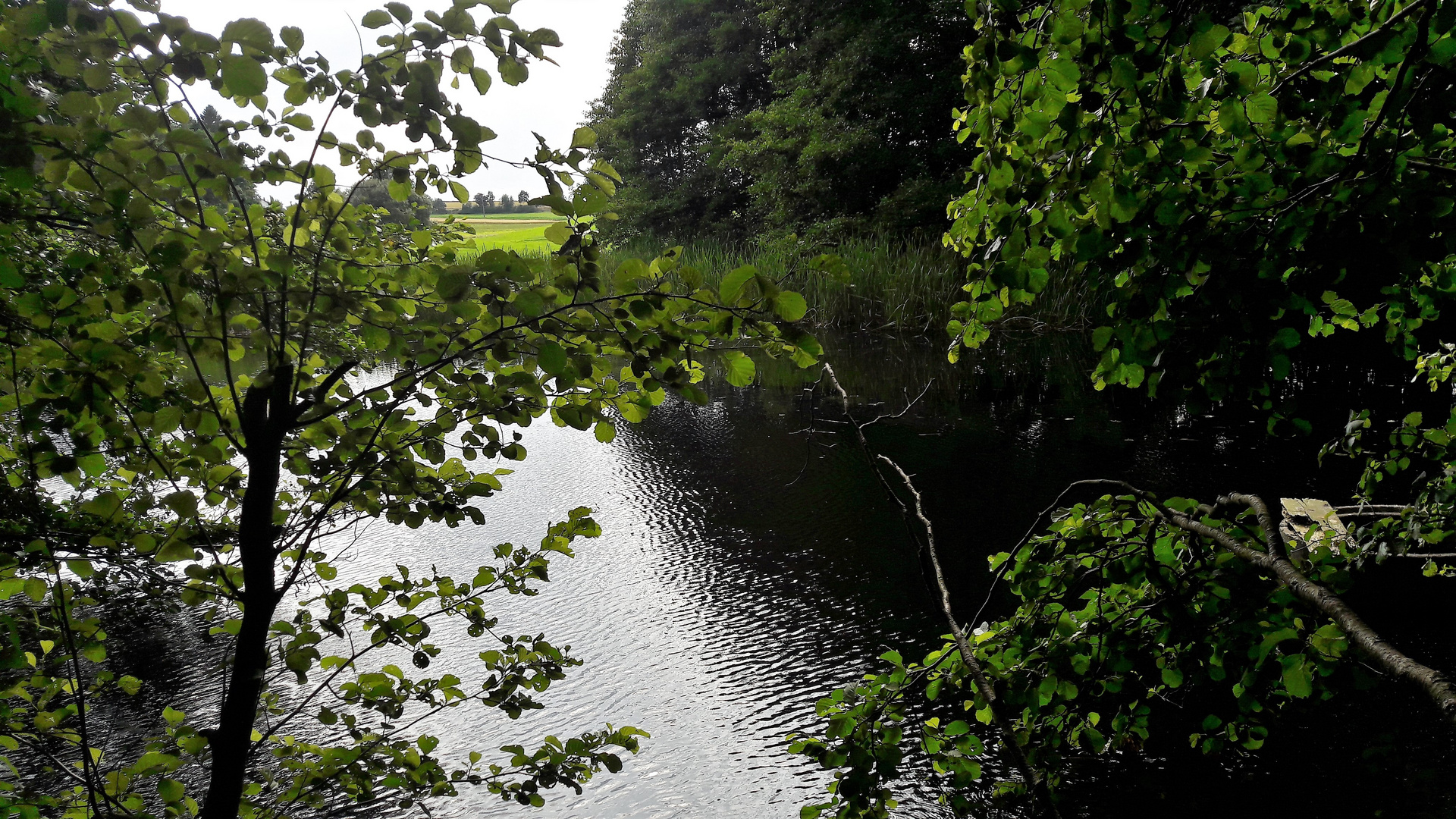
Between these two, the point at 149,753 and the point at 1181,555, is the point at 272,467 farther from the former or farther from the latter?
the point at 1181,555

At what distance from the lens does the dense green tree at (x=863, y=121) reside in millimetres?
18422

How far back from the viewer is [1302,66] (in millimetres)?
1319

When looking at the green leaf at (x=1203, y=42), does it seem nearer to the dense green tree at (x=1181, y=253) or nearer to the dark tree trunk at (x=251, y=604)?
the dense green tree at (x=1181, y=253)

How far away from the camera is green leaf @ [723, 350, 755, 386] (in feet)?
3.90

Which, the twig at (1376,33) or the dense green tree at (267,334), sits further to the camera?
the twig at (1376,33)

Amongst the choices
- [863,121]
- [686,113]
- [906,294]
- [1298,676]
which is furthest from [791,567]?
[686,113]

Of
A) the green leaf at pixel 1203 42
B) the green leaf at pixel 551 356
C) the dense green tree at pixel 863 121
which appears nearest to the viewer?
the green leaf at pixel 551 356

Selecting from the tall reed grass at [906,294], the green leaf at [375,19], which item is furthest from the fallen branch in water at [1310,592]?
the tall reed grass at [906,294]

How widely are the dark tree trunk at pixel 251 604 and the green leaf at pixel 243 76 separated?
457mm

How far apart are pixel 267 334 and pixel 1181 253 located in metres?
1.40

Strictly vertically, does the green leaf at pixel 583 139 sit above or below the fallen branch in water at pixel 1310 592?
above

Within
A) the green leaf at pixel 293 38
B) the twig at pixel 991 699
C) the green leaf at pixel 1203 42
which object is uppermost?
the green leaf at pixel 293 38

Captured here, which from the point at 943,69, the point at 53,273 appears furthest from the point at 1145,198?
the point at 943,69

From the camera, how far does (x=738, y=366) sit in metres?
1.19
